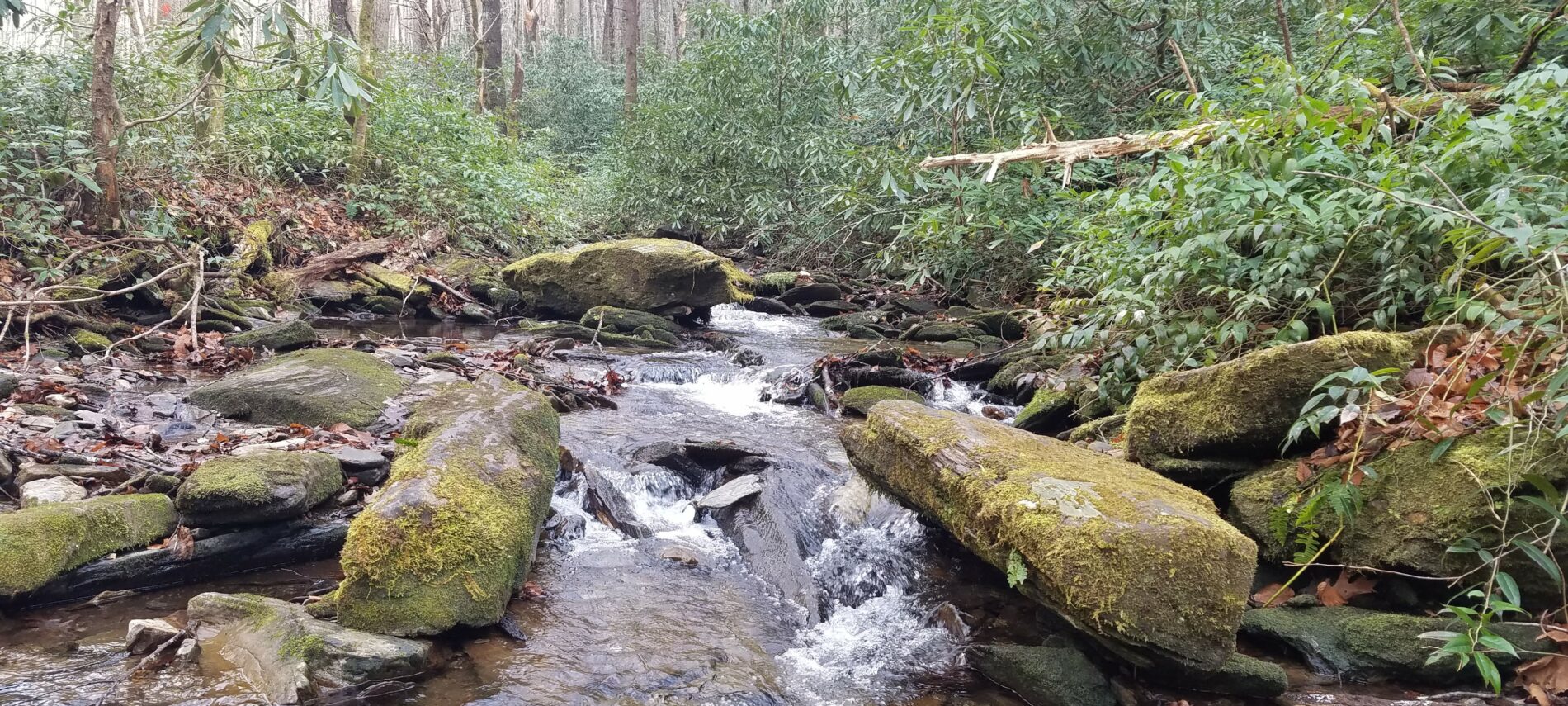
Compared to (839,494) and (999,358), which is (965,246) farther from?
(839,494)

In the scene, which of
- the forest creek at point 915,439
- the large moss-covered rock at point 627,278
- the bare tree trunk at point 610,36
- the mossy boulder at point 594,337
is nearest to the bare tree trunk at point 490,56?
the bare tree trunk at point 610,36

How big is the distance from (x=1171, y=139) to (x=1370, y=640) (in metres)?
3.43

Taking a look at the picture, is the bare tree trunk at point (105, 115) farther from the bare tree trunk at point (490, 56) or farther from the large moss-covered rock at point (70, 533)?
the bare tree trunk at point (490, 56)

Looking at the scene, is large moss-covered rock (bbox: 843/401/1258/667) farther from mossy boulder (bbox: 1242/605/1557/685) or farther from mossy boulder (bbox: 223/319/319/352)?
mossy boulder (bbox: 223/319/319/352)

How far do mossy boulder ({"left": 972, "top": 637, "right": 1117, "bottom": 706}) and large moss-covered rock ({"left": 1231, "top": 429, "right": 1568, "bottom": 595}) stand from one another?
116 cm

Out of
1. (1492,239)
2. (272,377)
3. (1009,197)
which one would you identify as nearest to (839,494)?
(1492,239)

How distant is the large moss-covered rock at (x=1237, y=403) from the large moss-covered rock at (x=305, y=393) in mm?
4636

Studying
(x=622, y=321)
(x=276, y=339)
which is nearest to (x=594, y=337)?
(x=622, y=321)

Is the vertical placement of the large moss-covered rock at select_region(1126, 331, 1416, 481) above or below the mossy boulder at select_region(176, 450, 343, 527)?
above

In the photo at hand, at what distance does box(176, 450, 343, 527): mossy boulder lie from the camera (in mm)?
3590

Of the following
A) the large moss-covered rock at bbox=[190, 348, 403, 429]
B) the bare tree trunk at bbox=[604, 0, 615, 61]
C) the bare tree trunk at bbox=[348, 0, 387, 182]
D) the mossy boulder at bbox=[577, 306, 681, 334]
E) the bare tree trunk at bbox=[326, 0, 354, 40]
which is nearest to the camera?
the large moss-covered rock at bbox=[190, 348, 403, 429]

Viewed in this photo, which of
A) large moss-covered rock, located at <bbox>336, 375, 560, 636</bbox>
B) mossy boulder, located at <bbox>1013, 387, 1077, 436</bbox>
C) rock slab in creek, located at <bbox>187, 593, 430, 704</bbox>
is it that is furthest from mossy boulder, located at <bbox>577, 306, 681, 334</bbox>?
rock slab in creek, located at <bbox>187, 593, 430, 704</bbox>

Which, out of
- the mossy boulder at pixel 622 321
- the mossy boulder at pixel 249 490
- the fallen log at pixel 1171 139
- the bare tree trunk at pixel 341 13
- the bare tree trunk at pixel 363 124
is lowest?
the mossy boulder at pixel 622 321

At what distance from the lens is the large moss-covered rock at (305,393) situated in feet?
17.4
